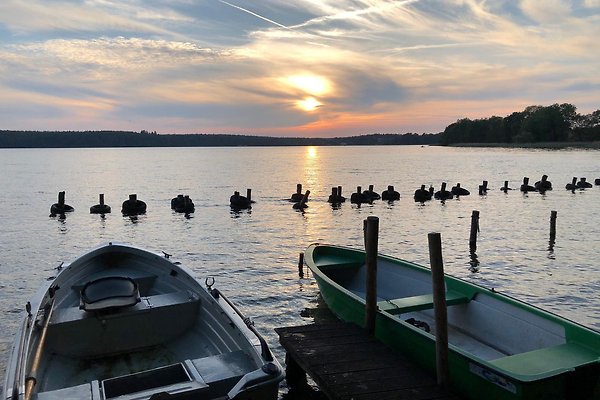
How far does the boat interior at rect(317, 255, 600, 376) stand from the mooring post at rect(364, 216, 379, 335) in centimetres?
36

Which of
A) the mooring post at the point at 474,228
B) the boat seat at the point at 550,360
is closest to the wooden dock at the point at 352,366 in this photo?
the boat seat at the point at 550,360

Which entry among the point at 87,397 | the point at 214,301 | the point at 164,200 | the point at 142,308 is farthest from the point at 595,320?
the point at 164,200

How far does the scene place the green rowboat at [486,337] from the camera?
21.8 feet

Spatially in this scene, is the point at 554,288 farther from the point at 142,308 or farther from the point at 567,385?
the point at 142,308

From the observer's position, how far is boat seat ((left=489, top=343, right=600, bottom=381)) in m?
6.96

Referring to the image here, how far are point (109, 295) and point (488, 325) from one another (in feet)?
24.1

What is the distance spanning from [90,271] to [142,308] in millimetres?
4080

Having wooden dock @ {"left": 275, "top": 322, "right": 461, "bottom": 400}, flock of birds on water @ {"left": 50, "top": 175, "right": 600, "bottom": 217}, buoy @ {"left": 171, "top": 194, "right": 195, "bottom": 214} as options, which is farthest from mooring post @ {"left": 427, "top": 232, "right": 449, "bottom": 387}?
buoy @ {"left": 171, "top": 194, "right": 195, "bottom": 214}

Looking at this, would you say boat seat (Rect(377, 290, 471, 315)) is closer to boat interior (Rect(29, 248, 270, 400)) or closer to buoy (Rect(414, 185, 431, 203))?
boat interior (Rect(29, 248, 270, 400))

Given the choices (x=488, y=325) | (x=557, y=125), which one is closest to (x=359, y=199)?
(x=488, y=325)

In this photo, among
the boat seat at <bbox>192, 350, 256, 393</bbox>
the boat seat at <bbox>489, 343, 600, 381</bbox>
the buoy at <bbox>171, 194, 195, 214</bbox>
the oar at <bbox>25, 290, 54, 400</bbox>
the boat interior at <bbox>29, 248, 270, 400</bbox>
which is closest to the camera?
the oar at <bbox>25, 290, 54, 400</bbox>

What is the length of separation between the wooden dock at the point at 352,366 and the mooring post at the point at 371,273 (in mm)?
263

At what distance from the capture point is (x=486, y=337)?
9555 mm

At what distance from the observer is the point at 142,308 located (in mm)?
8750
